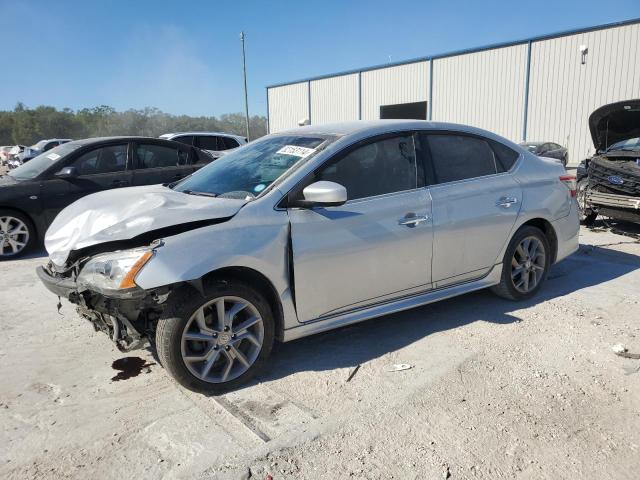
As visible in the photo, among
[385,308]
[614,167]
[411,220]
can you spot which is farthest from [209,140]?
[385,308]

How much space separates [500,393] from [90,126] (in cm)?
6884

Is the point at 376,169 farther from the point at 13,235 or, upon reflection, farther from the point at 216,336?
the point at 13,235

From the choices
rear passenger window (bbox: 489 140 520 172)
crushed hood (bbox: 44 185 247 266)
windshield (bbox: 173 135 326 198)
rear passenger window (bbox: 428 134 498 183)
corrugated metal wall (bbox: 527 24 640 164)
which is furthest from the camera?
corrugated metal wall (bbox: 527 24 640 164)

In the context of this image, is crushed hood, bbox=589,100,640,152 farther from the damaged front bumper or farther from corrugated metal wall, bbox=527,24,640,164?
corrugated metal wall, bbox=527,24,640,164

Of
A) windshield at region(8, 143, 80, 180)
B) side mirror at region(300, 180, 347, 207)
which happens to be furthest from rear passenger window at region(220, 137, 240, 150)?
side mirror at region(300, 180, 347, 207)

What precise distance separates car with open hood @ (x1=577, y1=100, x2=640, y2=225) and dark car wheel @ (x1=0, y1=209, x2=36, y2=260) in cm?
851

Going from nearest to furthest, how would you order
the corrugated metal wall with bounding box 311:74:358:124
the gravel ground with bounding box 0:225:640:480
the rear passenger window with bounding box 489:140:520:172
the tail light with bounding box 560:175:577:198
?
the gravel ground with bounding box 0:225:640:480 → the rear passenger window with bounding box 489:140:520:172 → the tail light with bounding box 560:175:577:198 → the corrugated metal wall with bounding box 311:74:358:124

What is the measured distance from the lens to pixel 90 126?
207ft

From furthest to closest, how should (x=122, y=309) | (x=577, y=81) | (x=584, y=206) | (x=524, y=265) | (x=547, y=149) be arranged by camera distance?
(x=577, y=81) < (x=547, y=149) < (x=584, y=206) < (x=524, y=265) < (x=122, y=309)

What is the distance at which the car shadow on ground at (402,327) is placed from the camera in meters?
3.64

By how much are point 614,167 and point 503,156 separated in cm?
406

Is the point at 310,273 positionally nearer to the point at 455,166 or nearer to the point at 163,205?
the point at 163,205

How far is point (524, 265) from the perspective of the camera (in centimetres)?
477

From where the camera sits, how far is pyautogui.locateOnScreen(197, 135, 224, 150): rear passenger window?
41.5 ft
